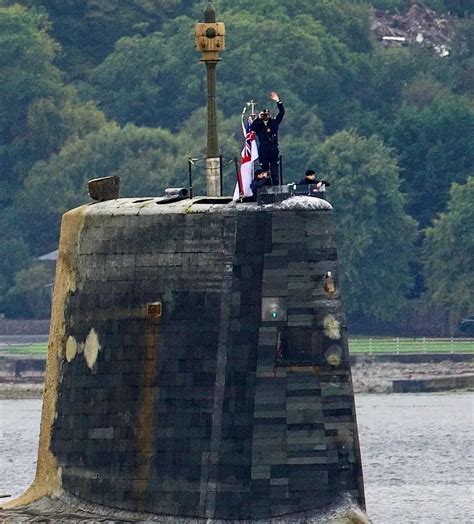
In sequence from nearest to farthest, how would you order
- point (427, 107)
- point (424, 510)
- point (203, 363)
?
Answer: point (203, 363)
point (424, 510)
point (427, 107)

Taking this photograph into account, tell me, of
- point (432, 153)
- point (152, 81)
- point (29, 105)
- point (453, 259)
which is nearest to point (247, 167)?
point (453, 259)

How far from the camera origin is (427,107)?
12300 centimetres

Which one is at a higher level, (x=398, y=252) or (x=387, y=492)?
(x=398, y=252)

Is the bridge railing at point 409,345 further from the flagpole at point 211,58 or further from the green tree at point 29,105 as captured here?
the flagpole at point 211,58

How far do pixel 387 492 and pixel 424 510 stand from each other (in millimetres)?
4392

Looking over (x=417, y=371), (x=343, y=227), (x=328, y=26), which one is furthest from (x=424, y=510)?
(x=328, y=26)

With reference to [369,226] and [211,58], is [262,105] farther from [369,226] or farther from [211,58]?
[211,58]

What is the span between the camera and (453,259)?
352ft

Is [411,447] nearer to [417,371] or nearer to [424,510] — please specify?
[424,510]

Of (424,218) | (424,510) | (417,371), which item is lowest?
(424,510)

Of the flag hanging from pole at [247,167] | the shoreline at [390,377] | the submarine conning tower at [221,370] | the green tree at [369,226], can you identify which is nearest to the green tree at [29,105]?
the green tree at [369,226]

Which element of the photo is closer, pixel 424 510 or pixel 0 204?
pixel 424 510

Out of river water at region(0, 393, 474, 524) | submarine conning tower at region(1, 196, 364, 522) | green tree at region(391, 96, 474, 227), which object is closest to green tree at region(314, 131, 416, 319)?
green tree at region(391, 96, 474, 227)

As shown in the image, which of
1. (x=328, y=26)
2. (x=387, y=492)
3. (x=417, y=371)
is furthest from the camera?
(x=328, y=26)
